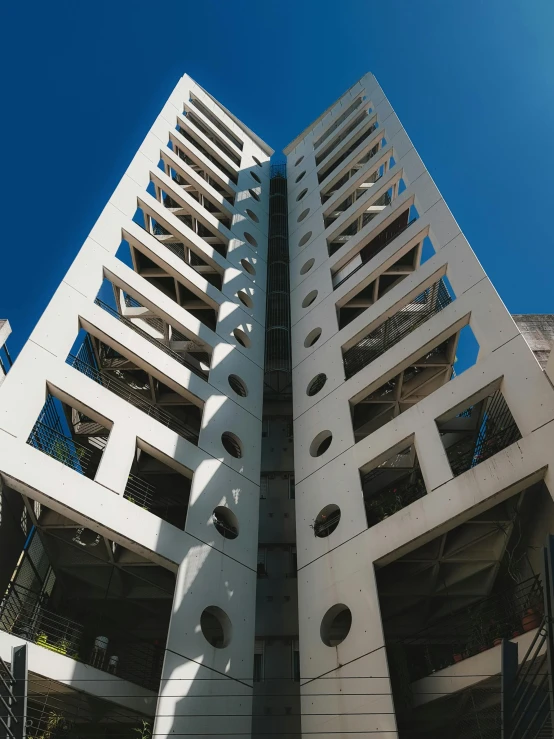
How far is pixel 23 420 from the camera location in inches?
472

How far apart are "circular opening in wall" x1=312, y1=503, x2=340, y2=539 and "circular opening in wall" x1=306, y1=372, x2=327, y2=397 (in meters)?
4.43

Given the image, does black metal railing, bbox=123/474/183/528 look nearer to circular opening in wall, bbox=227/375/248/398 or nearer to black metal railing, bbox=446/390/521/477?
circular opening in wall, bbox=227/375/248/398

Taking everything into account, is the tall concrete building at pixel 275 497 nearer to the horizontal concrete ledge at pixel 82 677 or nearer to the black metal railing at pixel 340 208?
the horizontal concrete ledge at pixel 82 677

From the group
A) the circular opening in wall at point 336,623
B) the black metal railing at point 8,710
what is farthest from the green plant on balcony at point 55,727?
the circular opening in wall at point 336,623

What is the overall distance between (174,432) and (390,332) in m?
7.90

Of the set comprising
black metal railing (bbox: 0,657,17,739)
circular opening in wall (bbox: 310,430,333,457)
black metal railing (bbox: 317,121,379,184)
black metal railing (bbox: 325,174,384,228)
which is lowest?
black metal railing (bbox: 0,657,17,739)

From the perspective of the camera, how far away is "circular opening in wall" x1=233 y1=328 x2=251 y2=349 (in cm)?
2002

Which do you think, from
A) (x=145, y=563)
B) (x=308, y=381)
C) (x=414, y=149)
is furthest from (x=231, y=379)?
(x=414, y=149)

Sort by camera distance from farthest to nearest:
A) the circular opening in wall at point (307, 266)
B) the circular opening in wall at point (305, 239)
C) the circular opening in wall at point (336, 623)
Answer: the circular opening in wall at point (305, 239)
the circular opening in wall at point (307, 266)
the circular opening in wall at point (336, 623)

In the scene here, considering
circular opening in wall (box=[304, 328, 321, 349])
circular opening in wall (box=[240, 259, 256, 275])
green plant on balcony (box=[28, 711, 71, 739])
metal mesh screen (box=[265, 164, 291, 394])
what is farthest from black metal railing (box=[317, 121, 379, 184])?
green plant on balcony (box=[28, 711, 71, 739])

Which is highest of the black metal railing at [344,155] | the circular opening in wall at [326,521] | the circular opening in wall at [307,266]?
the black metal railing at [344,155]

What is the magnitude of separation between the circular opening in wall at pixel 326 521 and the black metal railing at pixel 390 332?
202 inches

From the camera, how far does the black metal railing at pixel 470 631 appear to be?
10.9m

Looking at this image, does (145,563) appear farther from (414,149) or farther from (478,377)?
(414,149)
